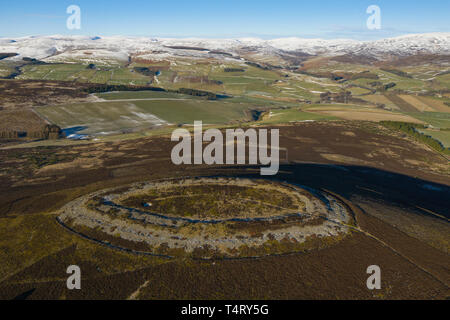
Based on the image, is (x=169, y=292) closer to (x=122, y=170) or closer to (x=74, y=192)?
(x=74, y=192)

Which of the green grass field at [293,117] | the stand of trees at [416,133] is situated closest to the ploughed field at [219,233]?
the stand of trees at [416,133]

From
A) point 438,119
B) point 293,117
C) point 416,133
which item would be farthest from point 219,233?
point 438,119

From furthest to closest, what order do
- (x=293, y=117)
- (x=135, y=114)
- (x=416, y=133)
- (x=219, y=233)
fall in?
(x=135, y=114), (x=293, y=117), (x=416, y=133), (x=219, y=233)

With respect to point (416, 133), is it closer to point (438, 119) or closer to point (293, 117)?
point (438, 119)

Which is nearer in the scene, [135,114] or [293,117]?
[293,117]

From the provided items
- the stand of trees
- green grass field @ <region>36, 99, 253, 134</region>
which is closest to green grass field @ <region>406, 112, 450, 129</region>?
the stand of trees

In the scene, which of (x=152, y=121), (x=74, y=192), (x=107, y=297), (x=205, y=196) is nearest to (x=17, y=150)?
(x=74, y=192)

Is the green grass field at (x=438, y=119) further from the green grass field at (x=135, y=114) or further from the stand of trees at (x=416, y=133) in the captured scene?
the green grass field at (x=135, y=114)

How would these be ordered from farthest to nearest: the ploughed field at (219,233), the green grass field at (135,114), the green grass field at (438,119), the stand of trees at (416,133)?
1. the green grass field at (438,119)
2. the green grass field at (135,114)
3. the stand of trees at (416,133)
4. the ploughed field at (219,233)
